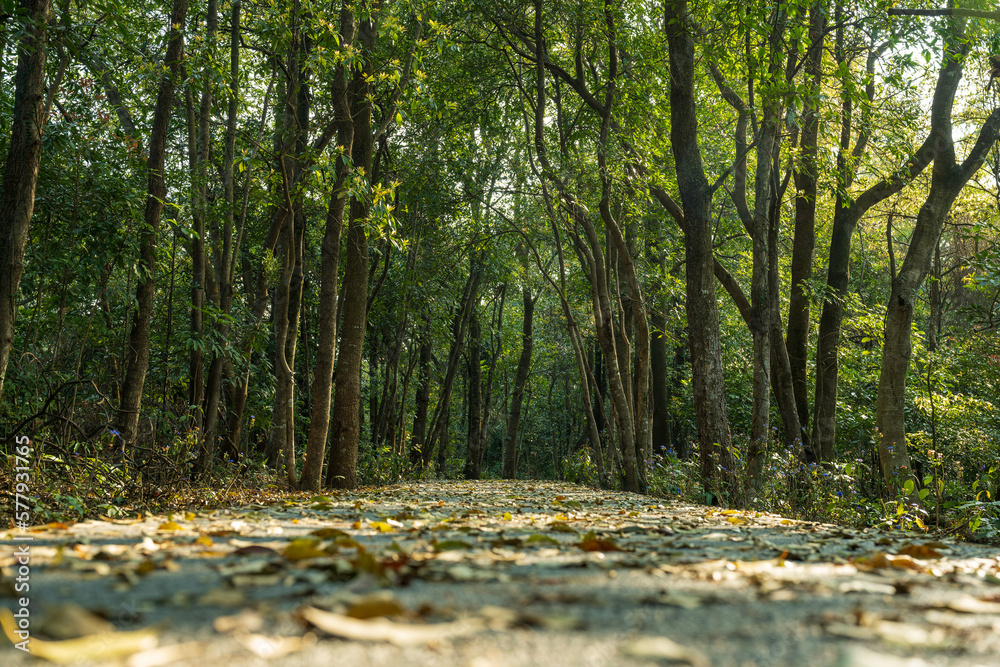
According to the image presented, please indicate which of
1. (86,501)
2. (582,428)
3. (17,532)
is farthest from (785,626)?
(582,428)

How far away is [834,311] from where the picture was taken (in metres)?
11.2

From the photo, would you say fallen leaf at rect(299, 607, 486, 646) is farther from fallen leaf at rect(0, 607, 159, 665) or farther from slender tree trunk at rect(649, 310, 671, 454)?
slender tree trunk at rect(649, 310, 671, 454)

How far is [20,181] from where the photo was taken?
4633 millimetres

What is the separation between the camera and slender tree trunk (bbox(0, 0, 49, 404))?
14.9ft

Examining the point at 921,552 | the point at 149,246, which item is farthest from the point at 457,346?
the point at 921,552

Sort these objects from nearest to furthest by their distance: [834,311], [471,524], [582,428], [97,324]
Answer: [471,524], [97,324], [834,311], [582,428]

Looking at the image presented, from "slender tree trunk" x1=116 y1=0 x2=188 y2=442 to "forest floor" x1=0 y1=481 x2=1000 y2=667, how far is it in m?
3.25

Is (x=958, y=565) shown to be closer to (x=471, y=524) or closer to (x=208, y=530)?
(x=471, y=524)

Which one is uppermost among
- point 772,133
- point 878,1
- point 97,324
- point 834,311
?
point 878,1

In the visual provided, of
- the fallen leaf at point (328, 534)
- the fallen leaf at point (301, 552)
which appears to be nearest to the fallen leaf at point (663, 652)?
the fallen leaf at point (301, 552)

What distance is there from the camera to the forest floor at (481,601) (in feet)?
4.60

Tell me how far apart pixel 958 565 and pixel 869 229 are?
1817cm

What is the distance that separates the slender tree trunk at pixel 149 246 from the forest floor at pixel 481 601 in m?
3.25

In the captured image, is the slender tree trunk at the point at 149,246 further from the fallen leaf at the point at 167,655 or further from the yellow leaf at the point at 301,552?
the fallen leaf at the point at 167,655
